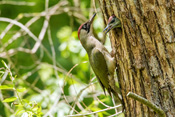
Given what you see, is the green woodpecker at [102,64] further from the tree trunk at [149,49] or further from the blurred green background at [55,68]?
the tree trunk at [149,49]

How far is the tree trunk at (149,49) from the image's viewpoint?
7.84 ft

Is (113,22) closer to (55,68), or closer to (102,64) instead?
(102,64)

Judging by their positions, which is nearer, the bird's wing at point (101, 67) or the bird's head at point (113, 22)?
the bird's head at point (113, 22)

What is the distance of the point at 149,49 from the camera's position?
2.46 meters

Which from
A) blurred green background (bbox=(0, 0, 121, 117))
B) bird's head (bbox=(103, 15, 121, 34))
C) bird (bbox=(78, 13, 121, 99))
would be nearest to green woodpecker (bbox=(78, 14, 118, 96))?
bird (bbox=(78, 13, 121, 99))

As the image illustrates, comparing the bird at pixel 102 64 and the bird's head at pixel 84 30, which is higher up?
the bird's head at pixel 84 30

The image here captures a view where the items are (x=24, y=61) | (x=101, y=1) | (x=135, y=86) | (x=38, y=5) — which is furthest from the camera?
(x=38, y=5)

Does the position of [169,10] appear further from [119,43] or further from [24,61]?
[24,61]

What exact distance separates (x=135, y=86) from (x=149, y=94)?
0.16 m

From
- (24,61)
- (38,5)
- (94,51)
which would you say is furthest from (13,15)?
(94,51)

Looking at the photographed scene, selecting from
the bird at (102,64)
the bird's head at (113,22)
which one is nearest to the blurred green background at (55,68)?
the bird at (102,64)

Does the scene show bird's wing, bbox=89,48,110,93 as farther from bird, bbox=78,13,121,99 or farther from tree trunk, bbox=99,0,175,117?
tree trunk, bbox=99,0,175,117

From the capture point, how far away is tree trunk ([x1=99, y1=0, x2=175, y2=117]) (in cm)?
239

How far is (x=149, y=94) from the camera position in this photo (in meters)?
2.48
